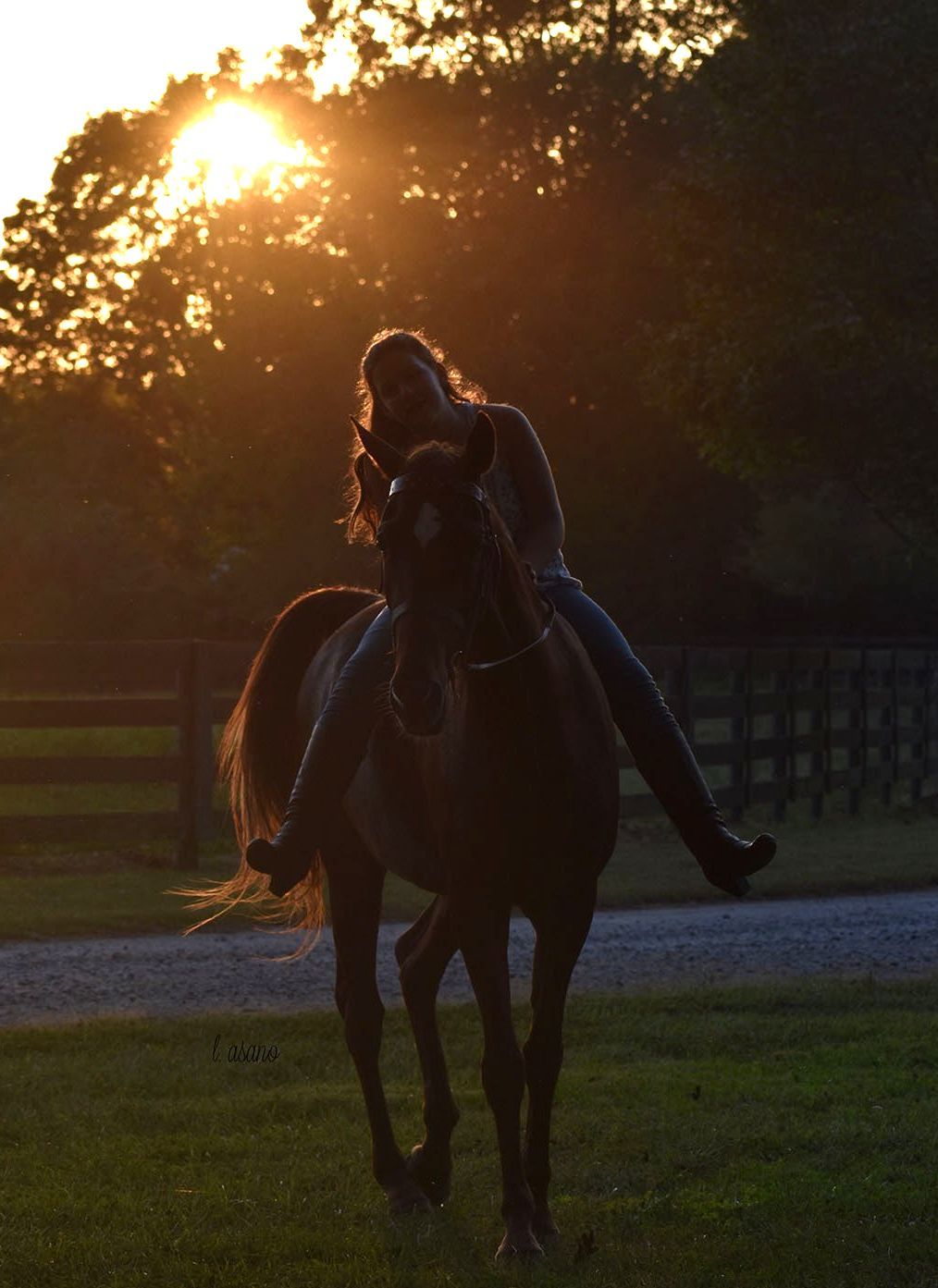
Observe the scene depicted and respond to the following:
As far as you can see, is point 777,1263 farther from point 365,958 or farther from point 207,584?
point 207,584

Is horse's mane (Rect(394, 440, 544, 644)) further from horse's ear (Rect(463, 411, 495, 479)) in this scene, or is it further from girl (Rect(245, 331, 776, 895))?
girl (Rect(245, 331, 776, 895))

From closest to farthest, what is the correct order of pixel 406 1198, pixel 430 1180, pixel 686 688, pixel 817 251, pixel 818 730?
1. pixel 406 1198
2. pixel 430 1180
3. pixel 686 688
4. pixel 818 730
5. pixel 817 251

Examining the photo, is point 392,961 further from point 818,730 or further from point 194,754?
point 818,730

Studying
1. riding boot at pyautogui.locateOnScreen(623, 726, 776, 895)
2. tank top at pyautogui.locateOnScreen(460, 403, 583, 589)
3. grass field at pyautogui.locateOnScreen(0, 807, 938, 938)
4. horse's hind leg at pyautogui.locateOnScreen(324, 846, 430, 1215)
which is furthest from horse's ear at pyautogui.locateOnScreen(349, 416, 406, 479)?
grass field at pyautogui.locateOnScreen(0, 807, 938, 938)

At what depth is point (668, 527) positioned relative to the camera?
40000 millimetres

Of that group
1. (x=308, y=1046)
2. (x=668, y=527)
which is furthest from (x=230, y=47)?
(x=308, y=1046)

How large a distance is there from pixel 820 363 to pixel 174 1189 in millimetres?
22387

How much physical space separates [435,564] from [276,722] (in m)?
2.74

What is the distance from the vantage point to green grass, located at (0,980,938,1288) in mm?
5297

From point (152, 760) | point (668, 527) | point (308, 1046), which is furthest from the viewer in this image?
point (668, 527)

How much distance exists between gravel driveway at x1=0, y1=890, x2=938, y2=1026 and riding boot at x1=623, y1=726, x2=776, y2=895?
4317 mm

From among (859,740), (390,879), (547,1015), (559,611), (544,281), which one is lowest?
(390,879)

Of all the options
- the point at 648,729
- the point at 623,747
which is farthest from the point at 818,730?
the point at 648,729

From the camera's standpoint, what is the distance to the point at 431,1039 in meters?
6.41
